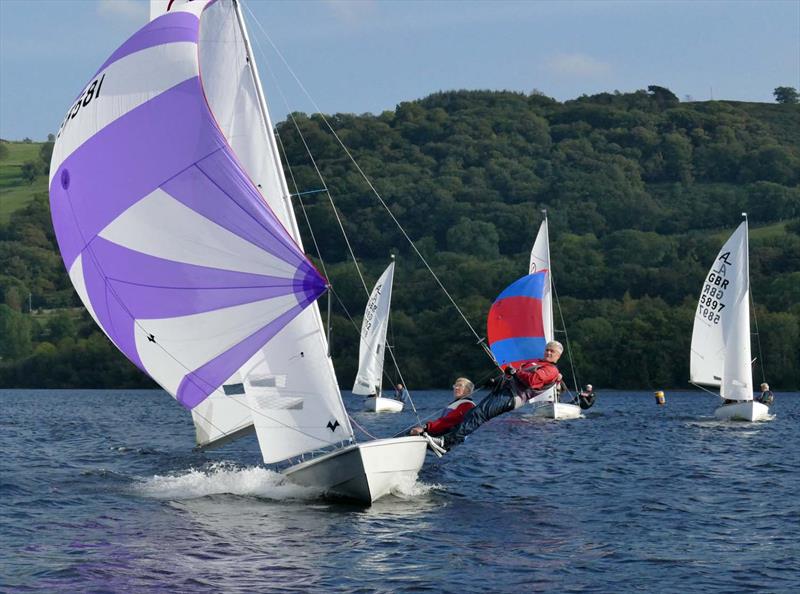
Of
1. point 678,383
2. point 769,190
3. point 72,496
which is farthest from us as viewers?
point 769,190

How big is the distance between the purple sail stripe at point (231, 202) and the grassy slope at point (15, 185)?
5561 inches

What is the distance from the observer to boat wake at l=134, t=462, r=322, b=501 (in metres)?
18.9

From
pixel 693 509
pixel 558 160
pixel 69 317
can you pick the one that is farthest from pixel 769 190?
pixel 693 509

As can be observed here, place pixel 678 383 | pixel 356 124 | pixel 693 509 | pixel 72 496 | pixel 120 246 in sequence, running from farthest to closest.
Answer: pixel 356 124, pixel 678 383, pixel 72 496, pixel 693 509, pixel 120 246

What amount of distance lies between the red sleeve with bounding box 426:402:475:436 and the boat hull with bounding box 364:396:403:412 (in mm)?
34324

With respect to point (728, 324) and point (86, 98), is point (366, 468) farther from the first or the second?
point (728, 324)

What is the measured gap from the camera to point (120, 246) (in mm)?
17359

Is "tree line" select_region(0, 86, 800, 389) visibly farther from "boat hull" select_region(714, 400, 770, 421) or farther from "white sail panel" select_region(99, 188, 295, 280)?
"white sail panel" select_region(99, 188, 295, 280)

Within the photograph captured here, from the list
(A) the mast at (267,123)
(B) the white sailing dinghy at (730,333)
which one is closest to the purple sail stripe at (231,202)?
(A) the mast at (267,123)

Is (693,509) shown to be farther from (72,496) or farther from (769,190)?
(769,190)

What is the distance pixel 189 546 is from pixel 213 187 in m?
5.02

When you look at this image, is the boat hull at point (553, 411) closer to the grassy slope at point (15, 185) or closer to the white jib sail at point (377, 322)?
the white jib sail at point (377, 322)

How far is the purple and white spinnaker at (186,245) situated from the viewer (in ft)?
56.1

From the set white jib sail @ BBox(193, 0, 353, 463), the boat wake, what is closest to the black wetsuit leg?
white jib sail @ BBox(193, 0, 353, 463)
